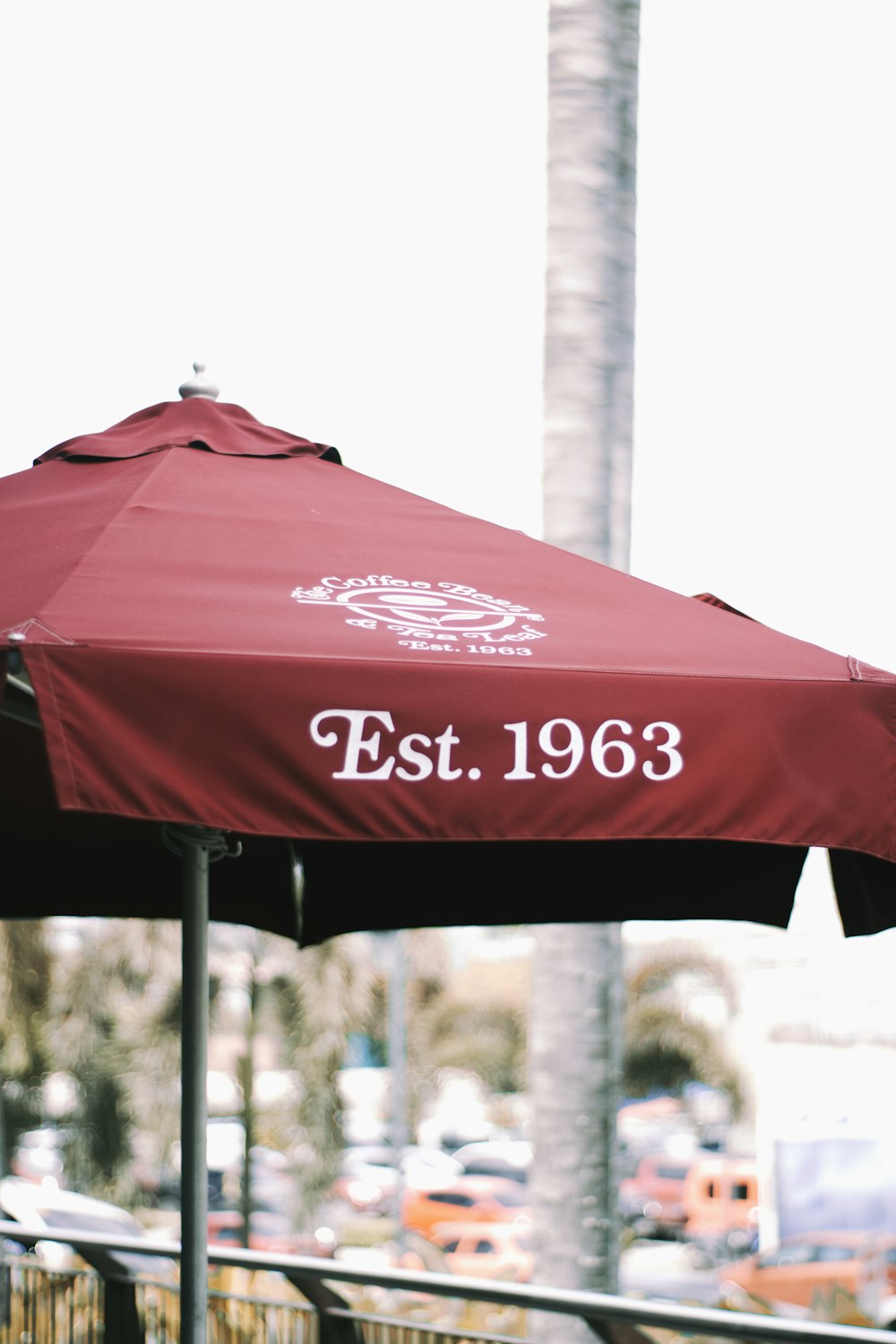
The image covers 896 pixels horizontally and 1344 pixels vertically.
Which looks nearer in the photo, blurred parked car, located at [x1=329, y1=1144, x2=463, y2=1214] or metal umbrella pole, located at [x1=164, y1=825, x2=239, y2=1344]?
metal umbrella pole, located at [x1=164, y1=825, x2=239, y2=1344]

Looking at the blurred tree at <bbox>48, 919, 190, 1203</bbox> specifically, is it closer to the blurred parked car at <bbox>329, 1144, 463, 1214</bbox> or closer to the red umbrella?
the blurred parked car at <bbox>329, 1144, 463, 1214</bbox>

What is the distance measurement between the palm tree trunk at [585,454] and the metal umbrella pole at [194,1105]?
7.67ft

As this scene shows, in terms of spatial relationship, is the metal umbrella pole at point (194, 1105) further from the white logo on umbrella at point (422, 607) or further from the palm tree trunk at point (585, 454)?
the palm tree trunk at point (585, 454)

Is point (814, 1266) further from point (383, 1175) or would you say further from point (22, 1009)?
point (383, 1175)

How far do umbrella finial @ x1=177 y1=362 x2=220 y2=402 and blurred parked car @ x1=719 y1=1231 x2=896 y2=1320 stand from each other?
1211 centimetres

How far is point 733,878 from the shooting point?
3732mm

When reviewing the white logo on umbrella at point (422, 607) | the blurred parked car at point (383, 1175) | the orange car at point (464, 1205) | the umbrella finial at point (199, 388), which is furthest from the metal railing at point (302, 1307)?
the blurred parked car at point (383, 1175)

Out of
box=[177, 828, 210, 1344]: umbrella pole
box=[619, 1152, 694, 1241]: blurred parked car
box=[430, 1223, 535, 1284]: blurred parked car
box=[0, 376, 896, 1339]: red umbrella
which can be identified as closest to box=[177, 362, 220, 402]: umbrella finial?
box=[0, 376, 896, 1339]: red umbrella

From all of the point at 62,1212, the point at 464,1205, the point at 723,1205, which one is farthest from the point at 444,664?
the point at 464,1205

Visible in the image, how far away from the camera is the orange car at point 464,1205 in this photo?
2938cm

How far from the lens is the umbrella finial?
3.52m

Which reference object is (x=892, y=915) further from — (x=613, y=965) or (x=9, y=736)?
(x=613, y=965)

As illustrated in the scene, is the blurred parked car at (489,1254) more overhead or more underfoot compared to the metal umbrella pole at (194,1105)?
more underfoot

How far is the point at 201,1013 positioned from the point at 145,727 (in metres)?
1.23
